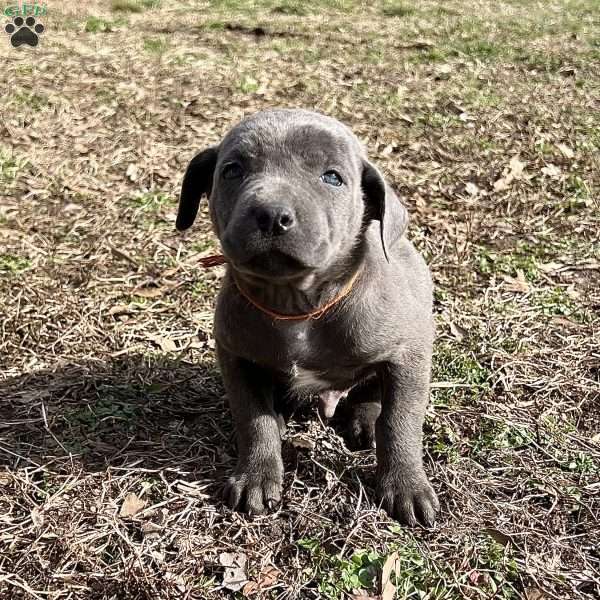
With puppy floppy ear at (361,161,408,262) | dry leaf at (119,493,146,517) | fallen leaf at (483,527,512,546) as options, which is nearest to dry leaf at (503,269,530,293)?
puppy floppy ear at (361,161,408,262)

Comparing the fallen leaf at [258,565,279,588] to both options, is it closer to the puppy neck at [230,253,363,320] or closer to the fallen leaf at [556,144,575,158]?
the puppy neck at [230,253,363,320]

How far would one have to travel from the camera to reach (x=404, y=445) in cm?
357

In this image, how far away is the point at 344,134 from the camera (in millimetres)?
3525

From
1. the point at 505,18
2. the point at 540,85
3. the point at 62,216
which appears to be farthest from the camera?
the point at 505,18

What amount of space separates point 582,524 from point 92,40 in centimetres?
860

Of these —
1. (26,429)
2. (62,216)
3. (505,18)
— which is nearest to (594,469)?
(26,429)

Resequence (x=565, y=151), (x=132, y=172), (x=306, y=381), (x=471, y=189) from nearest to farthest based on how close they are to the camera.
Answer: (x=306, y=381)
(x=471, y=189)
(x=132, y=172)
(x=565, y=151)

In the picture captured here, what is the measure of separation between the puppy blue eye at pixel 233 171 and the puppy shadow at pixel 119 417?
4.46 ft

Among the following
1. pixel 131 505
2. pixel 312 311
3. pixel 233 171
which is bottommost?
pixel 131 505

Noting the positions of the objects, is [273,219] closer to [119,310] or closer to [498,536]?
[498,536]

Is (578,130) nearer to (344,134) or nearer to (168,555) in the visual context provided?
(344,134)

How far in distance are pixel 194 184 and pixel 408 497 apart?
1699mm

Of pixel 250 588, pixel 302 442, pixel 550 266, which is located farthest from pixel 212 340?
pixel 550 266

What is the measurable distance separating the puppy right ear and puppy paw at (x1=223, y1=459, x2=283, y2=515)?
3.81 feet
